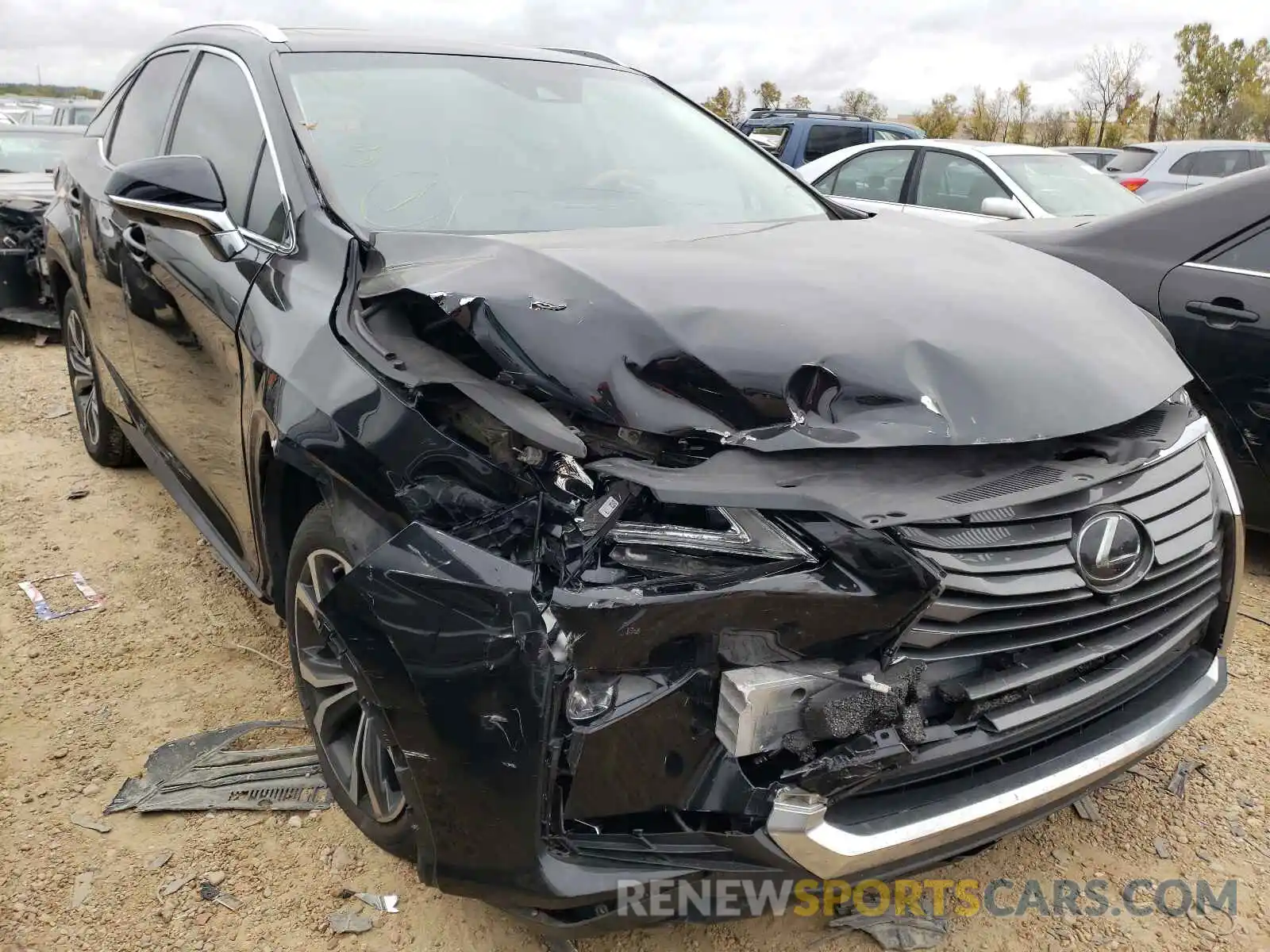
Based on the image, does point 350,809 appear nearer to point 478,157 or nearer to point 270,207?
→ point 270,207

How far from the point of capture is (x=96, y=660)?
3053 mm

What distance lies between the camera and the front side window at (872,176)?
300 inches

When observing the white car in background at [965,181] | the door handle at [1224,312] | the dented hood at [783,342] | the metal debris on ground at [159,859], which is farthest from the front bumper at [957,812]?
the white car in background at [965,181]

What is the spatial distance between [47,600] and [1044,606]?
3310mm

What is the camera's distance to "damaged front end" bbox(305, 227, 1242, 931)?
1540 mm

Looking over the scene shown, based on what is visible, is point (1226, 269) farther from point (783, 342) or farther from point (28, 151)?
point (28, 151)

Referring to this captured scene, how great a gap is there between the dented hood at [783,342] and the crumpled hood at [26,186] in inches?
254

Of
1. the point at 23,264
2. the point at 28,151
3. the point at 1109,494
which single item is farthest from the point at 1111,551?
the point at 28,151

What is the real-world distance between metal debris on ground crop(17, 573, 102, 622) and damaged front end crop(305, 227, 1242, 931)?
84.6 inches

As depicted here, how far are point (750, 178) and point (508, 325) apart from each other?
1.74 metres

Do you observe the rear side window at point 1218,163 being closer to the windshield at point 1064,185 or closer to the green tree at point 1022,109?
the windshield at point 1064,185

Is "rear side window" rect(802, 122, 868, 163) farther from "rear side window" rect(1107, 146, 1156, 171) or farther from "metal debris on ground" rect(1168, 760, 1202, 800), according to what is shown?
"metal debris on ground" rect(1168, 760, 1202, 800)

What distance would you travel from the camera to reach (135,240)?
3.12m

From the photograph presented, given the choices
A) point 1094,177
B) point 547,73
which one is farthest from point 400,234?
point 1094,177
